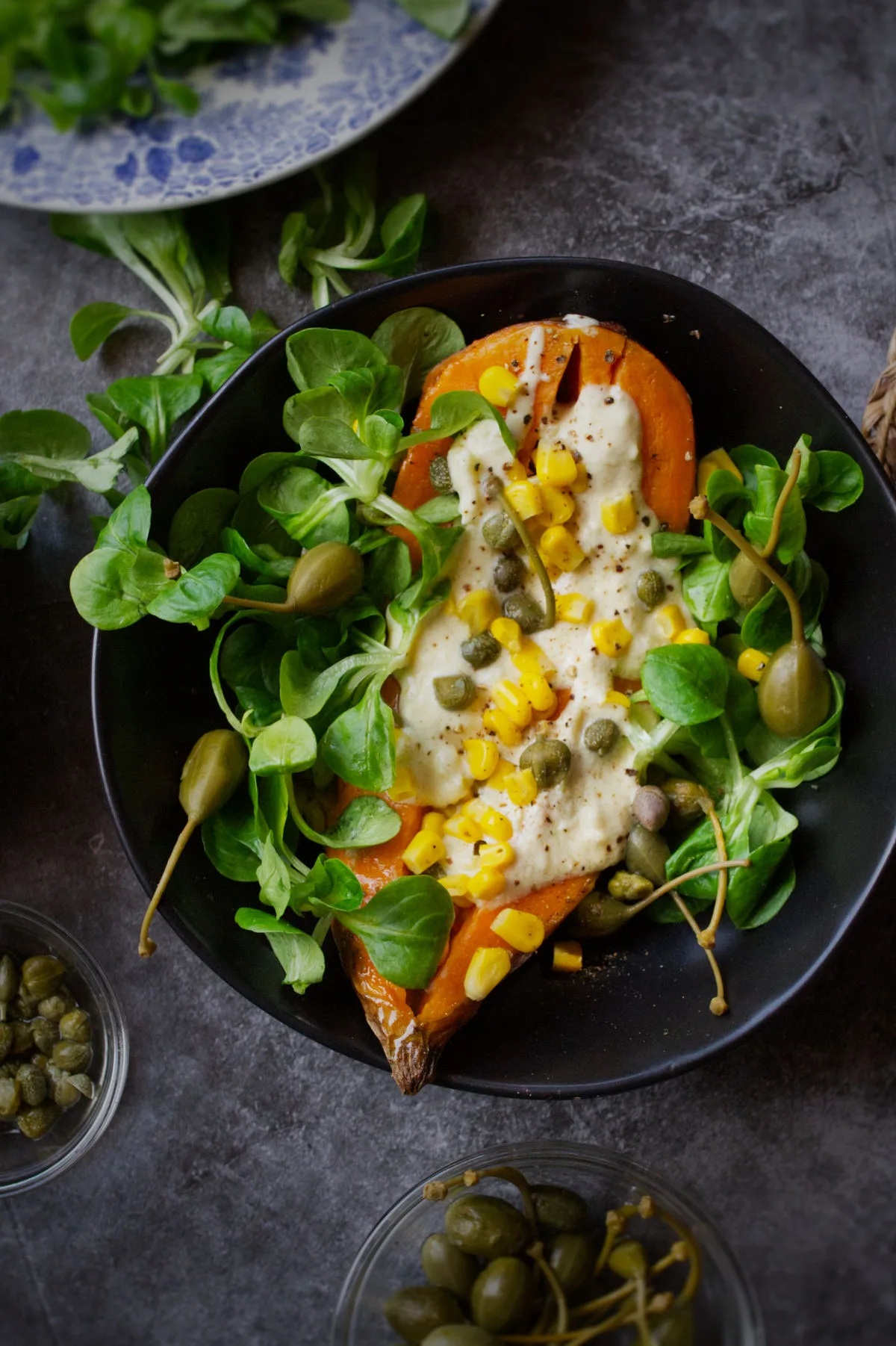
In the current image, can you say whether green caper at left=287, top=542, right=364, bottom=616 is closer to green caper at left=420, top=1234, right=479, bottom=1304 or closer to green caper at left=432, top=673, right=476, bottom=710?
green caper at left=432, top=673, right=476, bottom=710

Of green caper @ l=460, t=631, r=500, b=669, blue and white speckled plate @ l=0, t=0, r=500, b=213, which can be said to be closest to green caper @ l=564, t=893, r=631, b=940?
green caper @ l=460, t=631, r=500, b=669

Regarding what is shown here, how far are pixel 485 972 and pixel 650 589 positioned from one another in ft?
1.63

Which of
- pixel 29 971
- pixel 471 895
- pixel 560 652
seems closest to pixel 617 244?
pixel 560 652

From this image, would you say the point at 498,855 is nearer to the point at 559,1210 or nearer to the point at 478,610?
the point at 478,610

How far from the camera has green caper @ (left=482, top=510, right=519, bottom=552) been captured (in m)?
1.34

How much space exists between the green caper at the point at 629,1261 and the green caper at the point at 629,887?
1.30ft

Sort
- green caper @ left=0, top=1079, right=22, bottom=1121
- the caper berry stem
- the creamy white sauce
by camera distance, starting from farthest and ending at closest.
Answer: green caper @ left=0, top=1079, right=22, bottom=1121 < the creamy white sauce < the caper berry stem

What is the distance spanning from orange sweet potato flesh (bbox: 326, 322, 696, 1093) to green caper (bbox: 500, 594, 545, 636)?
3.5 inches

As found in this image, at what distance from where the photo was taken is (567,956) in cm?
143

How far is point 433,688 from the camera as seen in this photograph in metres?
1.37

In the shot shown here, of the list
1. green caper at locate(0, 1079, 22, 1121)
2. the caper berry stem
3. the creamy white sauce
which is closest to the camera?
the caper berry stem

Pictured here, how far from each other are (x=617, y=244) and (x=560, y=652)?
604mm

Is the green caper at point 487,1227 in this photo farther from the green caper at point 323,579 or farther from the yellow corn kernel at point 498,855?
the green caper at point 323,579

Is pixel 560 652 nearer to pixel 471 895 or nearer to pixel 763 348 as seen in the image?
pixel 471 895
